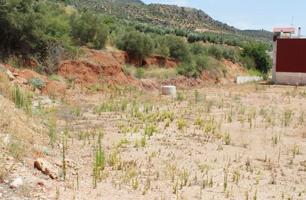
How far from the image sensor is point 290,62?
3384 cm

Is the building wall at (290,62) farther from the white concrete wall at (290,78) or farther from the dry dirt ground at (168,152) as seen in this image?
the dry dirt ground at (168,152)

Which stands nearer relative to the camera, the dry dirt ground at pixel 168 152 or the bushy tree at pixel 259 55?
the dry dirt ground at pixel 168 152

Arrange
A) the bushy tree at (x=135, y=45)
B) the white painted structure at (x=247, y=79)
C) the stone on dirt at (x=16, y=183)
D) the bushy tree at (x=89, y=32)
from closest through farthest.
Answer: the stone on dirt at (x=16, y=183), the bushy tree at (x=89, y=32), the bushy tree at (x=135, y=45), the white painted structure at (x=247, y=79)

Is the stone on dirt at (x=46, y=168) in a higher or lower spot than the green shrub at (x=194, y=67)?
lower

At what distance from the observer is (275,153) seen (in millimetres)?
11820

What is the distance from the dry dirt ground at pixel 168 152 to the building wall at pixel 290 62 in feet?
43.8

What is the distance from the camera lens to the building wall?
33500 millimetres

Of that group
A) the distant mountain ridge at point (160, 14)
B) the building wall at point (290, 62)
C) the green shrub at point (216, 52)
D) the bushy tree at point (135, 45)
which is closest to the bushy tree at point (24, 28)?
the bushy tree at point (135, 45)

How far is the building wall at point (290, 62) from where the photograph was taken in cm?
3350

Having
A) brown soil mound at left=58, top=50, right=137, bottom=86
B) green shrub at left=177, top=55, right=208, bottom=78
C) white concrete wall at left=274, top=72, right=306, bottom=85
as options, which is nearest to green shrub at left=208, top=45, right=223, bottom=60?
green shrub at left=177, top=55, right=208, bottom=78

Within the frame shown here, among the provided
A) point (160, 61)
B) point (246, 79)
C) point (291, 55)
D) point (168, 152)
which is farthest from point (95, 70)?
point (291, 55)

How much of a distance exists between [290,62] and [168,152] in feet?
80.5

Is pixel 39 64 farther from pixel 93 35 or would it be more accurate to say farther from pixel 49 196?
pixel 49 196

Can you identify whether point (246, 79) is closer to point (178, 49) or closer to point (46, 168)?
point (178, 49)
